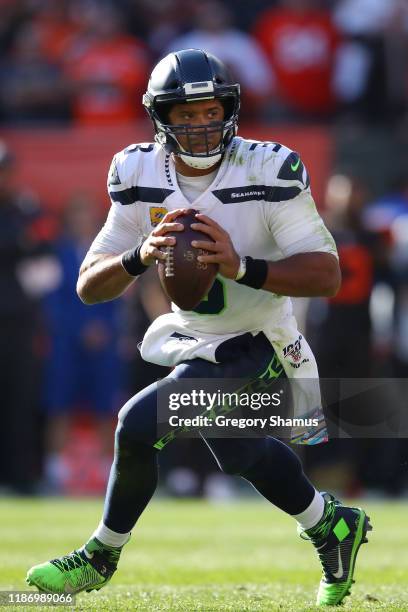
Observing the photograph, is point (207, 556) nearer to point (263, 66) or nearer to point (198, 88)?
point (198, 88)

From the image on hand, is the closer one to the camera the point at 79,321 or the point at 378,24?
the point at 79,321

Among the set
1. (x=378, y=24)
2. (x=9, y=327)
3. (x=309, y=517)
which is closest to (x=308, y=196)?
(x=309, y=517)

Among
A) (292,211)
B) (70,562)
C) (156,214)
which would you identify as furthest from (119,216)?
(70,562)

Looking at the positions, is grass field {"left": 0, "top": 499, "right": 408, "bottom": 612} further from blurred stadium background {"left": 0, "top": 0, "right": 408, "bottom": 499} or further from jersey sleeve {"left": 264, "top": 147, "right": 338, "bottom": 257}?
jersey sleeve {"left": 264, "top": 147, "right": 338, "bottom": 257}

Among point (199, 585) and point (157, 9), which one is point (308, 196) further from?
point (157, 9)

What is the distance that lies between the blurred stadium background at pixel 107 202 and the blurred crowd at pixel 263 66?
0.6 inches

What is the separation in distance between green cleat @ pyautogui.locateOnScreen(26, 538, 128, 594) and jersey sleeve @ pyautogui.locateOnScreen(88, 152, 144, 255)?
1.07 meters

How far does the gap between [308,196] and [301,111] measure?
6.44 meters

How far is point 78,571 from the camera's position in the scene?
4609mm

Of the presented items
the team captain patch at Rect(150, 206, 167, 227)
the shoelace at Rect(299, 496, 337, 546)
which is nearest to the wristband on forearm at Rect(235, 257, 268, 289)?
the team captain patch at Rect(150, 206, 167, 227)

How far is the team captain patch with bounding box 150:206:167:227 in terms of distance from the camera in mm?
4598

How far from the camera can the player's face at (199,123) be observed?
4.43 m

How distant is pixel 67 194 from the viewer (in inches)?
404

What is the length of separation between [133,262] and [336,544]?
1.34 m
